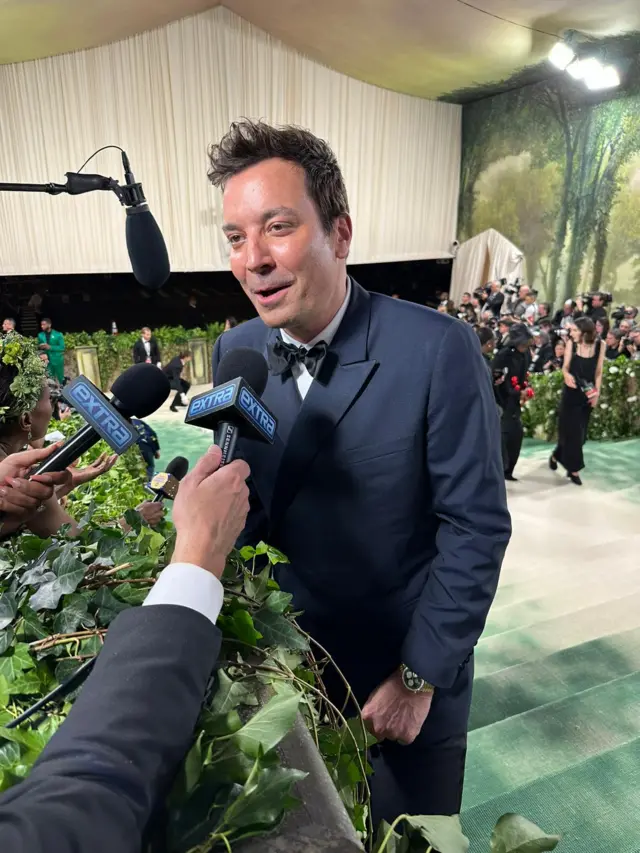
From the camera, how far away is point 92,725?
523mm

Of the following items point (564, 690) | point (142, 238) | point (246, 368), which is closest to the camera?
point (246, 368)

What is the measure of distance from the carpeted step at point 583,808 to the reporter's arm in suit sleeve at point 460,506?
836 millimetres

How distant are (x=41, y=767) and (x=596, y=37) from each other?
12.7 m

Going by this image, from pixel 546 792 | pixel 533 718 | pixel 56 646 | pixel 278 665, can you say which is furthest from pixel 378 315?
pixel 533 718

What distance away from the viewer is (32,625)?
0.77m

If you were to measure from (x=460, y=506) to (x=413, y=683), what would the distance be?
415 millimetres

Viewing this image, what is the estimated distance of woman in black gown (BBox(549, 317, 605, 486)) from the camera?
529 cm

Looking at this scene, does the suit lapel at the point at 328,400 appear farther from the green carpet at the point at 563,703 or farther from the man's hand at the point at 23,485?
the green carpet at the point at 563,703

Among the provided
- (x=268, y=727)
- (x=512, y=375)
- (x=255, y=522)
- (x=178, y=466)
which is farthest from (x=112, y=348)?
(x=268, y=727)

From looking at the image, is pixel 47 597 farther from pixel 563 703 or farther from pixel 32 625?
pixel 563 703

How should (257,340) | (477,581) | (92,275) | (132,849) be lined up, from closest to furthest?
(132,849)
(477,581)
(257,340)
(92,275)

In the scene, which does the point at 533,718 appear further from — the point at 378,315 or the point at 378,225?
the point at 378,225

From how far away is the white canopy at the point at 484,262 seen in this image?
1375cm

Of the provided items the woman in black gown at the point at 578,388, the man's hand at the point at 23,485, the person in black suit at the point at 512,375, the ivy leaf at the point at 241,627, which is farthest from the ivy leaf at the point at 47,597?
the woman in black gown at the point at 578,388
